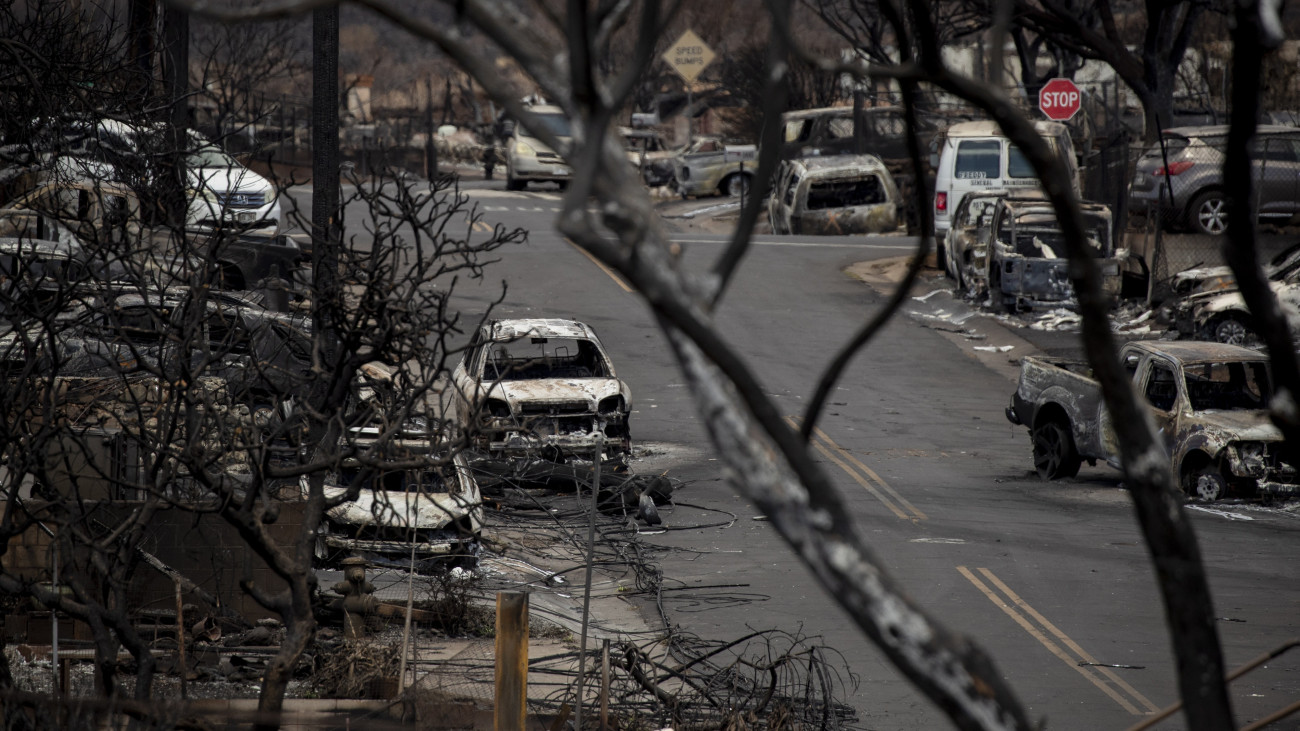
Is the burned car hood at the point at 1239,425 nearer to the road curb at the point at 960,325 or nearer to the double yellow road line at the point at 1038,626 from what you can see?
the double yellow road line at the point at 1038,626

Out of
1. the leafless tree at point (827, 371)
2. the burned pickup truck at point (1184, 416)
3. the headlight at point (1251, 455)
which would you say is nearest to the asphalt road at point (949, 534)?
the burned pickup truck at point (1184, 416)

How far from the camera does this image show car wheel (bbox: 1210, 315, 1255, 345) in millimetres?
18422

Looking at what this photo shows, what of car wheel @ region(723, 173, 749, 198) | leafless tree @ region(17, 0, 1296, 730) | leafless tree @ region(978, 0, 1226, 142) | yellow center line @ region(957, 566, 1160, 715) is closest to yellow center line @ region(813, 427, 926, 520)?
yellow center line @ region(957, 566, 1160, 715)

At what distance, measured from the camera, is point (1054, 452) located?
47.8ft

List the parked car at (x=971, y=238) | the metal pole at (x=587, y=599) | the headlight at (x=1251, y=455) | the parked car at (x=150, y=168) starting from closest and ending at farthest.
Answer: the metal pole at (x=587, y=599) → the parked car at (x=150, y=168) → the headlight at (x=1251, y=455) → the parked car at (x=971, y=238)

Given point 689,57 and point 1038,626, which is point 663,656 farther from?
point 689,57

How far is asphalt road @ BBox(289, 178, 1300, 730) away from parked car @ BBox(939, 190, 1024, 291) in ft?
3.22

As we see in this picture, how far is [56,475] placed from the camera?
10.1 meters

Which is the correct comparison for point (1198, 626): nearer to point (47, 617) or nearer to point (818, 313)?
point (47, 617)

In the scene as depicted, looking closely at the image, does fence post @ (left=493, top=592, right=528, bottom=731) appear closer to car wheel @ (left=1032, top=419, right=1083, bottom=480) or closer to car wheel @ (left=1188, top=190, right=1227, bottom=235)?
car wheel @ (left=1032, top=419, right=1083, bottom=480)

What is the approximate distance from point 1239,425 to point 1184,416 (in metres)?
0.50

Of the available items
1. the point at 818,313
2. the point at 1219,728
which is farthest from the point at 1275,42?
the point at 818,313

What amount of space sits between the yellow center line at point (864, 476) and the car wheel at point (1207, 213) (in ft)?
31.0

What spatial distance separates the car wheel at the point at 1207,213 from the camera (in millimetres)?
22000
